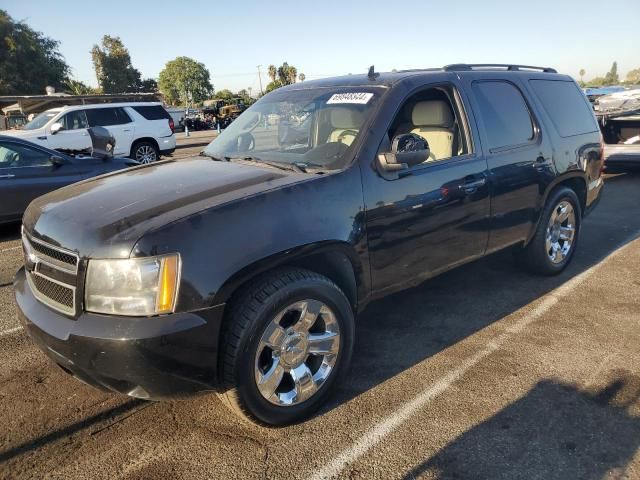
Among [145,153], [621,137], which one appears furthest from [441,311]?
[145,153]

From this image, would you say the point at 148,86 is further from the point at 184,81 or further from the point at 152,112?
the point at 152,112

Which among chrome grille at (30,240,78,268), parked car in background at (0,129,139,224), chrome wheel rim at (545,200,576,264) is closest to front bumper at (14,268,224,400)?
chrome grille at (30,240,78,268)

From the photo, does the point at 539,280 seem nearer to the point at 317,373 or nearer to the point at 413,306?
the point at 413,306

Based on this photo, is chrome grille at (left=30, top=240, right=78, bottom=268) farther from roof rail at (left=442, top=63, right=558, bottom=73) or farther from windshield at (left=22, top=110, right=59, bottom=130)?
windshield at (left=22, top=110, right=59, bottom=130)

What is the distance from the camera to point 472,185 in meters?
3.65

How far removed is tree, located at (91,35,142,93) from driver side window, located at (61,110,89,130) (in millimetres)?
57863

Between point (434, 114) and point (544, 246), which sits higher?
point (434, 114)

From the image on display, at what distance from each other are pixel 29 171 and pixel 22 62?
159 feet

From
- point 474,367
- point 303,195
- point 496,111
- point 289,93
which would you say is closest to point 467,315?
point 474,367

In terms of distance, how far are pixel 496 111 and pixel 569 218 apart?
160cm

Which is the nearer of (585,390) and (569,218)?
(585,390)

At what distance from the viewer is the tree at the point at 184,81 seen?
99188 mm

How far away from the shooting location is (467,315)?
161 inches

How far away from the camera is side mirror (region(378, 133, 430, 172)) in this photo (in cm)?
307
